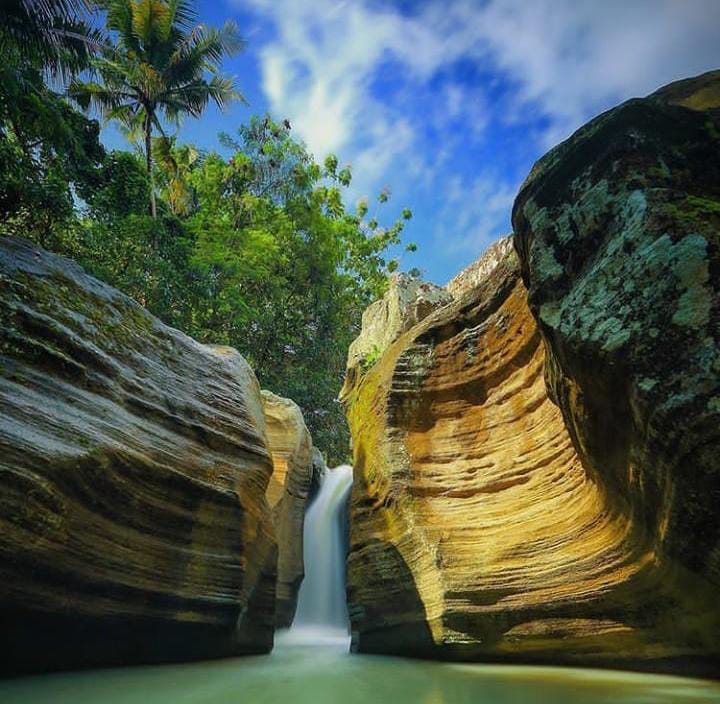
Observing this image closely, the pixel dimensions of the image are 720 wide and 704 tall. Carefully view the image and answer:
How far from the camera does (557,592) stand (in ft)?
15.3

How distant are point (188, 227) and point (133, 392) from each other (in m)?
12.5

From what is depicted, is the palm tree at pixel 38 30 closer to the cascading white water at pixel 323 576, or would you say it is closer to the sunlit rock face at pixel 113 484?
the sunlit rock face at pixel 113 484

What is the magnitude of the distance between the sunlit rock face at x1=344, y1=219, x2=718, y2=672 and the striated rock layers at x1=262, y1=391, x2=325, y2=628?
80.2 inches

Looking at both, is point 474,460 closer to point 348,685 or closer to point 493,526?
point 493,526

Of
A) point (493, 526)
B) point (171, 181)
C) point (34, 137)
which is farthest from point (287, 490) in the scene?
point (171, 181)

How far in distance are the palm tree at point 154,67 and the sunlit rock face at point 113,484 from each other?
42.0ft

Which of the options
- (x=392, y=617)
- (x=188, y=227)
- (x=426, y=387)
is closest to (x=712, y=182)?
(x=426, y=387)

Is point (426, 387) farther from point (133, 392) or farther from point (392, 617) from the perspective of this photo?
point (133, 392)

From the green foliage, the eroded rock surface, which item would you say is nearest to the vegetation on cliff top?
the green foliage

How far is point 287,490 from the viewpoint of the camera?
9.70 m

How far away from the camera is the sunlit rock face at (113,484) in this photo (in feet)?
12.4

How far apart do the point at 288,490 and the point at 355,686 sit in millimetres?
5706

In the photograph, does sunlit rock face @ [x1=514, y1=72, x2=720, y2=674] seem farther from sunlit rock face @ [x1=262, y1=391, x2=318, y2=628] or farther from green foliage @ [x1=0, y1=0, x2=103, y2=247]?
green foliage @ [x1=0, y1=0, x2=103, y2=247]

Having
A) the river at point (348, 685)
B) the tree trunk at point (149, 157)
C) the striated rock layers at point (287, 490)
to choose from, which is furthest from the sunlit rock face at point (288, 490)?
the tree trunk at point (149, 157)
